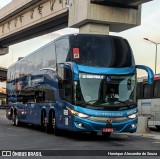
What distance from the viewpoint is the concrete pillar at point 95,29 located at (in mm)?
30553

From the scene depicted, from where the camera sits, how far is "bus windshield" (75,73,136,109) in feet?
53.5

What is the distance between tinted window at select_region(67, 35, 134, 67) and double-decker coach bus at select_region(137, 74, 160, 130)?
9.84 meters

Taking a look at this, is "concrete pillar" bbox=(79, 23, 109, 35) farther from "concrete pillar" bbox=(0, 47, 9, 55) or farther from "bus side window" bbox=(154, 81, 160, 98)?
"concrete pillar" bbox=(0, 47, 9, 55)

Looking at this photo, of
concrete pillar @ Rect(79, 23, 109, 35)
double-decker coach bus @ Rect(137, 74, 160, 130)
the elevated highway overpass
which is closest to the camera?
double-decker coach bus @ Rect(137, 74, 160, 130)

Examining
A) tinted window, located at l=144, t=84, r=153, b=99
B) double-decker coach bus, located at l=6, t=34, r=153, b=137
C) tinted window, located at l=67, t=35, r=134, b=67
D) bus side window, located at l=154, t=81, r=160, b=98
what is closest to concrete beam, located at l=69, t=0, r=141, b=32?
tinted window, located at l=144, t=84, r=153, b=99

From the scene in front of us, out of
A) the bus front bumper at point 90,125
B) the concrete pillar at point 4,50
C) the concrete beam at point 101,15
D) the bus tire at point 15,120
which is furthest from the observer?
the concrete pillar at point 4,50

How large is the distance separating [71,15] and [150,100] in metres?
8.22

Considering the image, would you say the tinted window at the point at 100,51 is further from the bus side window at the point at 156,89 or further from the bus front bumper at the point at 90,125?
the bus side window at the point at 156,89

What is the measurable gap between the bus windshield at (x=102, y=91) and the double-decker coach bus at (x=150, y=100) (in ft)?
33.9

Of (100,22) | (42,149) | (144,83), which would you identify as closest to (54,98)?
(42,149)

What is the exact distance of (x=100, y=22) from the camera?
30734mm

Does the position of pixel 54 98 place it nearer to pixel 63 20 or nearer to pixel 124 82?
pixel 124 82

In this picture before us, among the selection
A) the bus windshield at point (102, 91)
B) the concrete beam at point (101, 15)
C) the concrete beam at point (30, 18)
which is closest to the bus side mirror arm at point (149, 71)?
the bus windshield at point (102, 91)

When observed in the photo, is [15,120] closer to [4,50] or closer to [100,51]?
[100,51]
